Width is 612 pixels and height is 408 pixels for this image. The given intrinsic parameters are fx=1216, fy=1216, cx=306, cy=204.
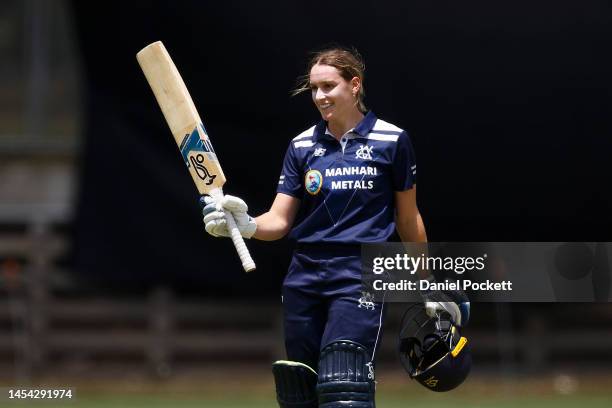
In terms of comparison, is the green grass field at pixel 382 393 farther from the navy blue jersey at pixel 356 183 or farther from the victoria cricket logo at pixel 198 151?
the navy blue jersey at pixel 356 183

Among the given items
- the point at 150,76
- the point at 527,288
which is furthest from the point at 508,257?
the point at 150,76

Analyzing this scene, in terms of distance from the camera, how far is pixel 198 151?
14.0 ft

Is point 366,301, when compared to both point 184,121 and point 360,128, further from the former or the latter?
point 184,121

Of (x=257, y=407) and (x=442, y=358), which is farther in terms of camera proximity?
(x=257, y=407)

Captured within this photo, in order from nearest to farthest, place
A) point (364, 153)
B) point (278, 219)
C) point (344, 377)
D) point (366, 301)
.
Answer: point (344, 377)
point (366, 301)
point (364, 153)
point (278, 219)

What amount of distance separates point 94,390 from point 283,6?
2882mm

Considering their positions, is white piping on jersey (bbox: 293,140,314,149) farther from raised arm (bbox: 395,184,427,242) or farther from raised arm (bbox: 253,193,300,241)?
raised arm (bbox: 395,184,427,242)

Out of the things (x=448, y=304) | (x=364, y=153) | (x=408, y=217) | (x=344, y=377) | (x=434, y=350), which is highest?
(x=364, y=153)

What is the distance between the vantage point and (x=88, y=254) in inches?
289

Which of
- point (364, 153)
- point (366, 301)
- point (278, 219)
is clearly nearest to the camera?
point (366, 301)

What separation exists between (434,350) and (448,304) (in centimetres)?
17

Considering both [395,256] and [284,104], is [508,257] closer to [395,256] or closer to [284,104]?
[284,104]

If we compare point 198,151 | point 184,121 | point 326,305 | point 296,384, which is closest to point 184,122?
point 184,121

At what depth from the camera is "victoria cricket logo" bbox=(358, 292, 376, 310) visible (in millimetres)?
3949
